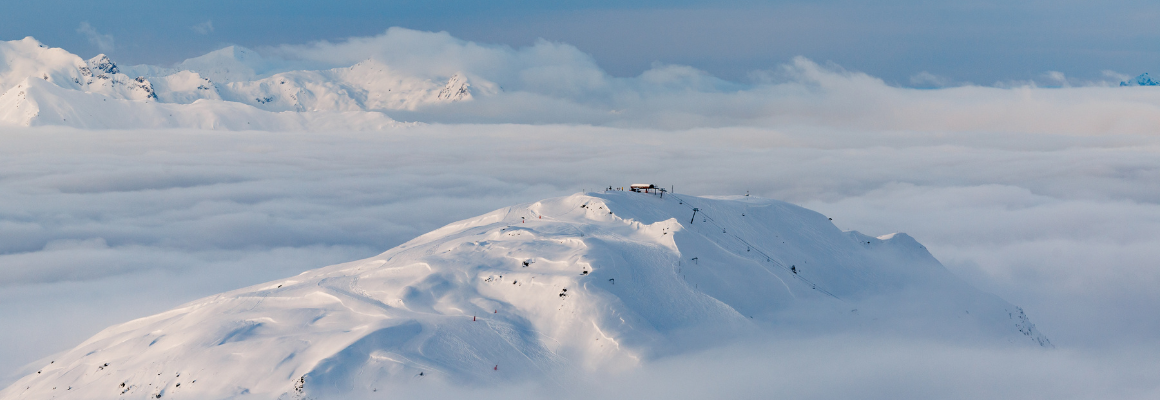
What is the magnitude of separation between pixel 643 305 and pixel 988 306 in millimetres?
54268

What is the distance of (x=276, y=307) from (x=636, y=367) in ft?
118

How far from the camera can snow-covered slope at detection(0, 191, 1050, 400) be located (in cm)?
5416

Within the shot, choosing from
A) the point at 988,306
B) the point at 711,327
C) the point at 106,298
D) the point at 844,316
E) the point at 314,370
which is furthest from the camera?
the point at 106,298

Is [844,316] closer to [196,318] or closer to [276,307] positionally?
[276,307]

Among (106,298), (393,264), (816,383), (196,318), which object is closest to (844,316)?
(816,383)

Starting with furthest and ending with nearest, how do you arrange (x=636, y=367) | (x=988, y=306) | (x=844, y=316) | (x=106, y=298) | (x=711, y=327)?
(x=106, y=298) < (x=988, y=306) < (x=844, y=316) < (x=711, y=327) < (x=636, y=367)

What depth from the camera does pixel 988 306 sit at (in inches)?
3499

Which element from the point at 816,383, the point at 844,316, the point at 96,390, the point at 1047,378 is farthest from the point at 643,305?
the point at 96,390

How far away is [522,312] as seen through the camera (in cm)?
6253

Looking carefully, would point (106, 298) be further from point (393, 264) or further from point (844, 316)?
point (844, 316)

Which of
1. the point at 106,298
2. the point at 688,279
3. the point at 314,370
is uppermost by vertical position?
the point at 688,279

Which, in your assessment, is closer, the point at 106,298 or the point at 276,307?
the point at 276,307

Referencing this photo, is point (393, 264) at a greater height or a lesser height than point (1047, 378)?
greater

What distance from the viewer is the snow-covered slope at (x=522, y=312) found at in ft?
178
